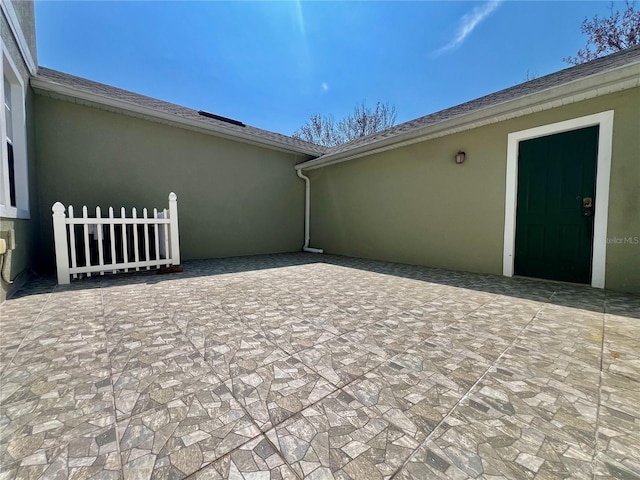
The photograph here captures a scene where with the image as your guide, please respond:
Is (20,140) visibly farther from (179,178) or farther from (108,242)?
(179,178)

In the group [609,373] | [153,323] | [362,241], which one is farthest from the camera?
[362,241]

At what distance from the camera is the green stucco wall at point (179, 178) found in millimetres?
4250

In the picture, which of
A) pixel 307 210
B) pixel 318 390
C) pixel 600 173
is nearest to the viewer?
pixel 318 390

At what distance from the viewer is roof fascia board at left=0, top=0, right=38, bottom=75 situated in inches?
108

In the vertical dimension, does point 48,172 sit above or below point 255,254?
above

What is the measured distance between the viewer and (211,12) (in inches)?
223

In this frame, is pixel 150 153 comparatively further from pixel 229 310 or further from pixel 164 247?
pixel 229 310

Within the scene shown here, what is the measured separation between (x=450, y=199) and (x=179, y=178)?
17.1 ft

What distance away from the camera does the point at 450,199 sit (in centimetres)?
462

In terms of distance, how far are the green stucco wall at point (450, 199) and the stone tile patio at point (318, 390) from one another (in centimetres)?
143

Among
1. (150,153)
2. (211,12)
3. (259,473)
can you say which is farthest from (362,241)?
(211,12)

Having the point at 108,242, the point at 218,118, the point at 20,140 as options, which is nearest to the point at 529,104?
the point at 218,118

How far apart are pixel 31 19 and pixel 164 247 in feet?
12.5

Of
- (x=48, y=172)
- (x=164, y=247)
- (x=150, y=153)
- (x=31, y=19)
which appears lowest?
(x=164, y=247)
